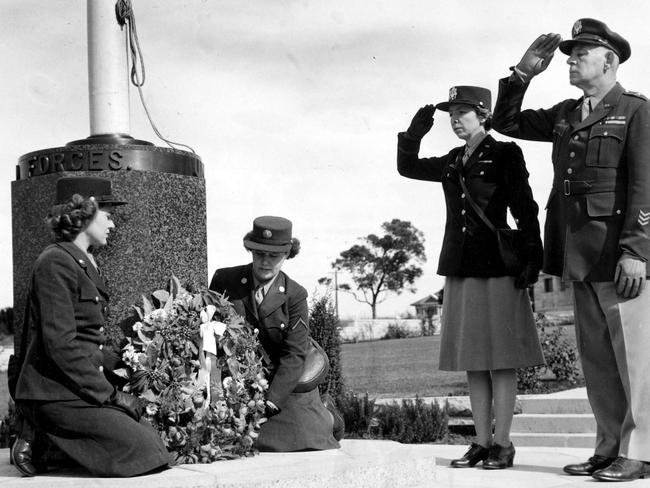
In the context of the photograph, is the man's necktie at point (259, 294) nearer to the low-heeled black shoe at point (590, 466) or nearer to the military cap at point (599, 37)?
the low-heeled black shoe at point (590, 466)

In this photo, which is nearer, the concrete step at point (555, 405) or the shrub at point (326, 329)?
the concrete step at point (555, 405)

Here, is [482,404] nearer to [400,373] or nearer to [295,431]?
[295,431]

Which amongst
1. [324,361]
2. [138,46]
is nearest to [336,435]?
[324,361]

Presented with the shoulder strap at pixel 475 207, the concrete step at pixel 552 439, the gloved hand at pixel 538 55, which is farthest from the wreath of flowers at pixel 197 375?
the concrete step at pixel 552 439

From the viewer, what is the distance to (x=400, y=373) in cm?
1656

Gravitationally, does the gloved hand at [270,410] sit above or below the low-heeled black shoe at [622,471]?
above

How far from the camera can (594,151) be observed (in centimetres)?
538

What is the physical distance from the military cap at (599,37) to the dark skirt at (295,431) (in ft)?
8.70

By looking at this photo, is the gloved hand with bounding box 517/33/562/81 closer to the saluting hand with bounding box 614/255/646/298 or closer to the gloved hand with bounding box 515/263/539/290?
the gloved hand with bounding box 515/263/539/290

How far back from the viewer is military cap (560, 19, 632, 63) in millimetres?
5418

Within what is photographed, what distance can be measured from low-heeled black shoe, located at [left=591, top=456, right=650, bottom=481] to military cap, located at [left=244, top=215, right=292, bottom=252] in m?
2.13

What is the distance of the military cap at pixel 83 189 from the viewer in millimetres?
5102

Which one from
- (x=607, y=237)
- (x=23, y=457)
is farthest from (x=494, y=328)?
(x=23, y=457)

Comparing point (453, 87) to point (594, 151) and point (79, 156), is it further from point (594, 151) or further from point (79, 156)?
point (79, 156)
